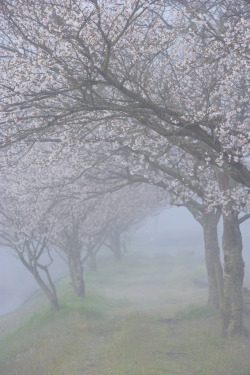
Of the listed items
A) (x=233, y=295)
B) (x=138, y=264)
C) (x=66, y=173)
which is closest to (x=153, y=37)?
(x=66, y=173)

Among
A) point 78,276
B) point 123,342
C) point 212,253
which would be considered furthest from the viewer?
point 78,276

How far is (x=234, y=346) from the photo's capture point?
1293cm

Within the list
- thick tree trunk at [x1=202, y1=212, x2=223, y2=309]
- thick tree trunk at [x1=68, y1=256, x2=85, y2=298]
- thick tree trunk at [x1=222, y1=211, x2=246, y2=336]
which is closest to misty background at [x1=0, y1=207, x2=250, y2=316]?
thick tree trunk at [x1=68, y1=256, x2=85, y2=298]

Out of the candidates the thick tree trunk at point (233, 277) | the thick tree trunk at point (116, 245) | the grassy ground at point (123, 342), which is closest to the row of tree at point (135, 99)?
the thick tree trunk at point (233, 277)

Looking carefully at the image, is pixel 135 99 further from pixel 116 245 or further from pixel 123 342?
pixel 116 245

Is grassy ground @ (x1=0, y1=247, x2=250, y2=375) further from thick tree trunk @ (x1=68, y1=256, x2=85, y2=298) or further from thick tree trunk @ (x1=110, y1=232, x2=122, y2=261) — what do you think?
thick tree trunk @ (x1=110, y1=232, x2=122, y2=261)

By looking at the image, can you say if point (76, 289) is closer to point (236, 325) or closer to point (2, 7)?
point (236, 325)

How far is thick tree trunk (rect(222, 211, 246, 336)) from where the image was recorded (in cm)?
1399

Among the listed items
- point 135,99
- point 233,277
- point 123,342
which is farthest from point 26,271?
point 135,99

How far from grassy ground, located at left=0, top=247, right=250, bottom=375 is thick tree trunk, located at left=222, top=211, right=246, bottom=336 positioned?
0.58m

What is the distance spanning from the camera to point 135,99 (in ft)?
28.1

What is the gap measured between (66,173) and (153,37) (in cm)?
744

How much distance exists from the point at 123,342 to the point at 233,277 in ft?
15.8

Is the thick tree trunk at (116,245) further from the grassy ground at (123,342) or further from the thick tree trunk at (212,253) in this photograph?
the thick tree trunk at (212,253)
